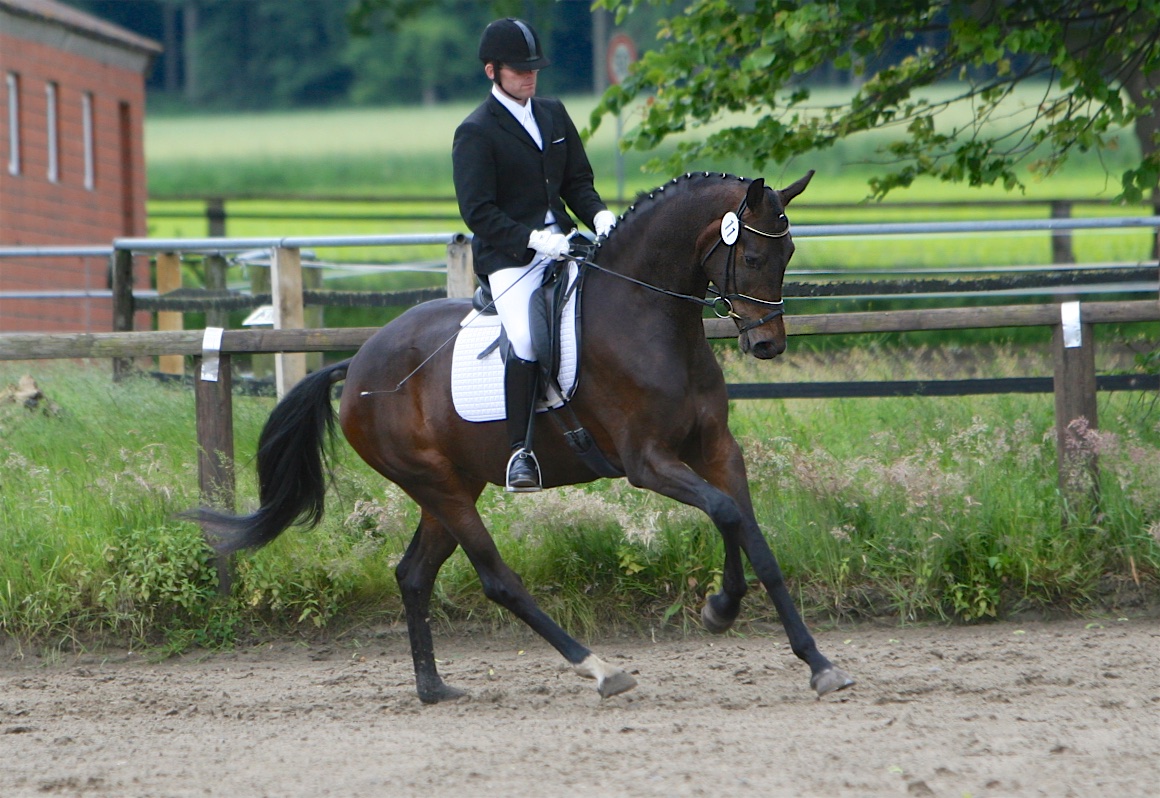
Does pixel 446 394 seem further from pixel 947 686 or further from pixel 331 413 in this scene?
pixel 947 686

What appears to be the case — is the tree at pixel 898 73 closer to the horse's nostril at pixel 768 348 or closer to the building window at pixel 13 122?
the horse's nostril at pixel 768 348

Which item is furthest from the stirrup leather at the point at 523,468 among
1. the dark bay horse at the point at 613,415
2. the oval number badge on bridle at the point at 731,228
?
the oval number badge on bridle at the point at 731,228

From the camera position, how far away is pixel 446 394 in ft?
18.7

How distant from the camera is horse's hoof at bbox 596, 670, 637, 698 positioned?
5.16 m

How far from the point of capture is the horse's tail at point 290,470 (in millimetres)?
6047

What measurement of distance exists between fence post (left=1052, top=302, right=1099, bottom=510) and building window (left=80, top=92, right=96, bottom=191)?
17.4m

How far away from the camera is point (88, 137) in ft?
69.3

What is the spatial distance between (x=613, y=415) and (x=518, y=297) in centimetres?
60

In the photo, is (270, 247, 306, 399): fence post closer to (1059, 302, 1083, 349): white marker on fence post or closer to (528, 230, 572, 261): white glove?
(528, 230, 572, 261): white glove

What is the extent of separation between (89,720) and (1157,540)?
14.6 ft

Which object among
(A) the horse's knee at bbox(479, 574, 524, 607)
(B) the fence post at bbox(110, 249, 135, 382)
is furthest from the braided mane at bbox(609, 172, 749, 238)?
(B) the fence post at bbox(110, 249, 135, 382)

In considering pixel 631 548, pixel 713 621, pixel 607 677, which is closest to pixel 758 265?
pixel 713 621

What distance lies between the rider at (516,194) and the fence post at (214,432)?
69.2 inches

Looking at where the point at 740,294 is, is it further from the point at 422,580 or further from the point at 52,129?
the point at 52,129
